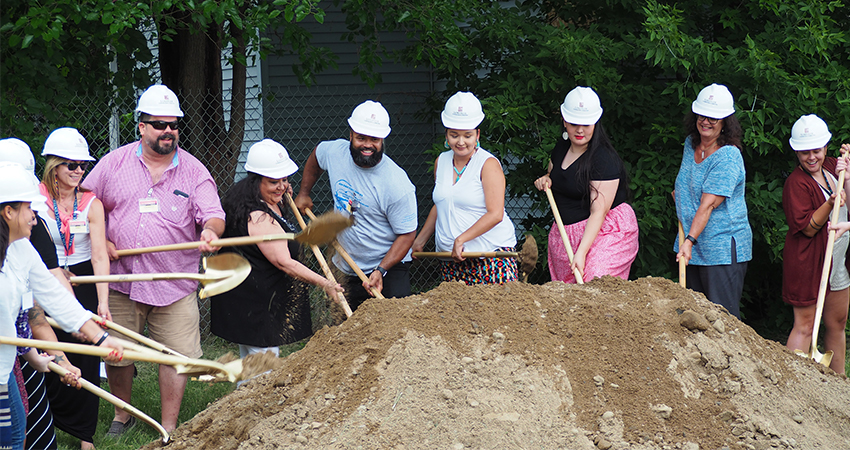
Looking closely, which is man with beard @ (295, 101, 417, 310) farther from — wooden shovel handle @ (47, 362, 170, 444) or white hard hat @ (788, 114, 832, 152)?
white hard hat @ (788, 114, 832, 152)

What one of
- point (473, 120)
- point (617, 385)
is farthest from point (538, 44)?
point (617, 385)

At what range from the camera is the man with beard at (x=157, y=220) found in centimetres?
455

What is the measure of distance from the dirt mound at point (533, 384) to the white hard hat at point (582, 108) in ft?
3.99

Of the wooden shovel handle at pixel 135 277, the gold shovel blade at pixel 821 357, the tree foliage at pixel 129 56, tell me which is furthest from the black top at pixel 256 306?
the gold shovel blade at pixel 821 357

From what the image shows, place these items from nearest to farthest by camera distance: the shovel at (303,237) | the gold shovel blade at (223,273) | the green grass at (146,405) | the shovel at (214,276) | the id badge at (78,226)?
the shovel at (214,276)
the gold shovel blade at (223,273)
the shovel at (303,237)
the id badge at (78,226)
the green grass at (146,405)

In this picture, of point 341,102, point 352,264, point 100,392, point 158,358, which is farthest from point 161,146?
point 341,102

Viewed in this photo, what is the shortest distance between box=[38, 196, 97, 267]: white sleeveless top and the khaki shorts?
260 mm

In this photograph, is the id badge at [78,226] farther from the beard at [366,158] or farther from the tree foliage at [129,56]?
the beard at [366,158]

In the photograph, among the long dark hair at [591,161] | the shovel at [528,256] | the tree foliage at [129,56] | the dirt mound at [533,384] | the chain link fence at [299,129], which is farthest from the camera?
the chain link fence at [299,129]

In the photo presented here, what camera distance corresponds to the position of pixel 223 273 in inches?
169

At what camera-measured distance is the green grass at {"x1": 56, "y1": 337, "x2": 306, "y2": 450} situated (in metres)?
4.64

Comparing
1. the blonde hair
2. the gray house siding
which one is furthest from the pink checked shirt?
the gray house siding

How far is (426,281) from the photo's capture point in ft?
26.8

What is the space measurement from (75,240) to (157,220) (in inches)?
17.8
